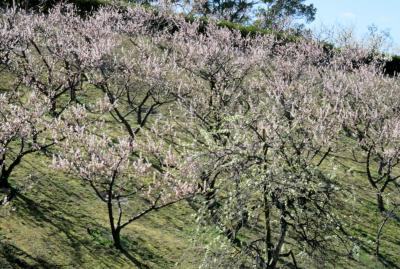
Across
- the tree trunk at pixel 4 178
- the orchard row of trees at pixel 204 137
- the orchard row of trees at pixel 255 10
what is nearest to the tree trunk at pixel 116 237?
the orchard row of trees at pixel 204 137

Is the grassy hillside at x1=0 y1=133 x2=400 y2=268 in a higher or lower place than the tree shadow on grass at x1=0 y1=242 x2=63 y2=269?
higher

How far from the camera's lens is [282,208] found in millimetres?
10859

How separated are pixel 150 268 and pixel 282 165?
572cm

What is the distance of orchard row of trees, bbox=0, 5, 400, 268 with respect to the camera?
1112 centimetres

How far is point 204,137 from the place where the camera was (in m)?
12.6

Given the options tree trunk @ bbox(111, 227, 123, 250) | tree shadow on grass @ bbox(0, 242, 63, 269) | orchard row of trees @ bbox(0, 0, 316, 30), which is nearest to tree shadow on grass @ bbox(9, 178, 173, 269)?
tree trunk @ bbox(111, 227, 123, 250)

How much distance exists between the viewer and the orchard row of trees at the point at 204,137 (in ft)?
36.5

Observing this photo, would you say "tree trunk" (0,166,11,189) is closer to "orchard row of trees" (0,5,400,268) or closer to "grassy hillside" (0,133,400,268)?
"orchard row of trees" (0,5,400,268)

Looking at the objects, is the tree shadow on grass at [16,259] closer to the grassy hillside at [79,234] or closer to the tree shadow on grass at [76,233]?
the grassy hillside at [79,234]

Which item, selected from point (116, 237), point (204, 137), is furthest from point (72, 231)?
point (204, 137)

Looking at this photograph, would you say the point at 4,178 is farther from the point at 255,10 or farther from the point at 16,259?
the point at 255,10

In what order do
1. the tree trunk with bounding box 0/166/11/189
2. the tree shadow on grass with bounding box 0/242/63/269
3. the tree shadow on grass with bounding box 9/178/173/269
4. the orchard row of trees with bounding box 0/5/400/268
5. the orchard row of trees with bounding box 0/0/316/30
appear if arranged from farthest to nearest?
the orchard row of trees with bounding box 0/0/316/30 → the tree trunk with bounding box 0/166/11/189 → the tree shadow on grass with bounding box 9/178/173/269 → the tree shadow on grass with bounding box 0/242/63/269 → the orchard row of trees with bounding box 0/5/400/268

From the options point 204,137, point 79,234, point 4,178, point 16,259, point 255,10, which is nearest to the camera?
point 16,259

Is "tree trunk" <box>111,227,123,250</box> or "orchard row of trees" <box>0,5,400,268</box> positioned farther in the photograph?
"tree trunk" <box>111,227,123,250</box>
